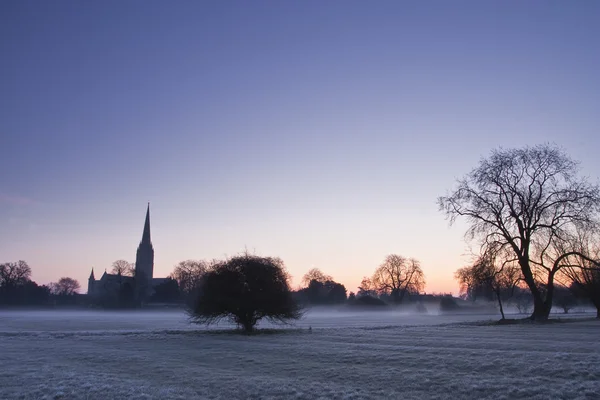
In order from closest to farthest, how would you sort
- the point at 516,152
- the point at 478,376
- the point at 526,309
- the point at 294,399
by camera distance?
the point at 294,399
the point at 478,376
the point at 516,152
the point at 526,309

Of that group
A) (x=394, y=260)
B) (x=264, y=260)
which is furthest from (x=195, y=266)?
(x=264, y=260)

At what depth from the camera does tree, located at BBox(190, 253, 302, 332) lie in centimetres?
3950

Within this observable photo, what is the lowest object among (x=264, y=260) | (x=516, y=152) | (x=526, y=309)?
(x=526, y=309)

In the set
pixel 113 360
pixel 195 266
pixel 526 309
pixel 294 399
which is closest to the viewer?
pixel 294 399

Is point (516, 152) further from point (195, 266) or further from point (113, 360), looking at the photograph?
point (195, 266)

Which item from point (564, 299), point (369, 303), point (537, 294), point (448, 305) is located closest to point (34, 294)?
point (369, 303)

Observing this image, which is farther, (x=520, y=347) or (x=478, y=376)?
(x=520, y=347)

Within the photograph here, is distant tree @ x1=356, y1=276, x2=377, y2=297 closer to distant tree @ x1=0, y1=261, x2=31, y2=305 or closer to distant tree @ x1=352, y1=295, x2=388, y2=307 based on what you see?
distant tree @ x1=352, y1=295, x2=388, y2=307

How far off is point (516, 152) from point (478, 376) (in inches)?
1405

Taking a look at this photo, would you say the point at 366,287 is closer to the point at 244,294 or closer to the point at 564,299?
the point at 564,299

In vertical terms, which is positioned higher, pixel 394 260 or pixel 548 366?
pixel 394 260

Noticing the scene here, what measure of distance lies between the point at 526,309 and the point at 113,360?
11893 cm

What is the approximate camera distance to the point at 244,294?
39.6 m

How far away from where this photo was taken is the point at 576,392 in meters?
14.2
